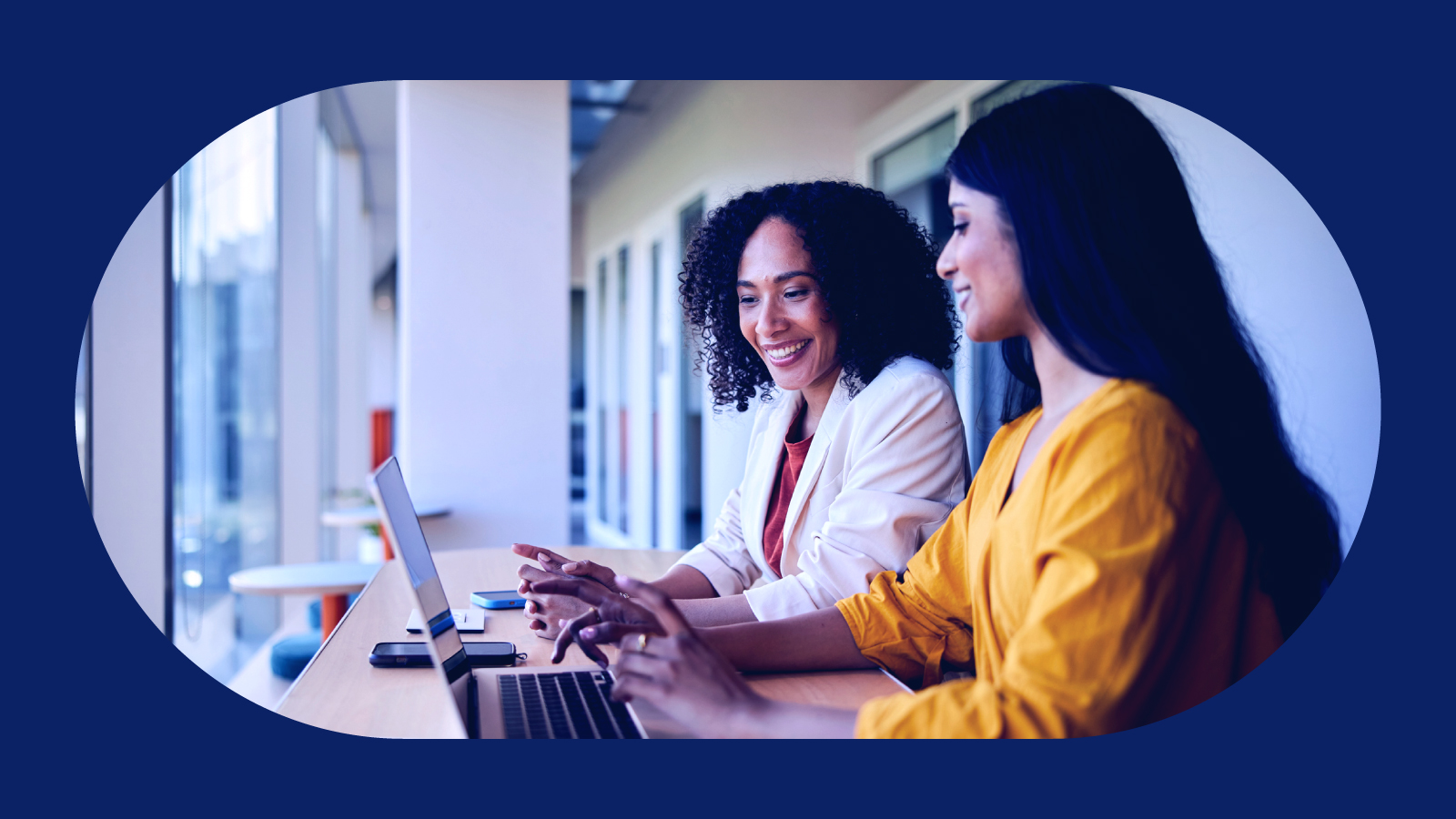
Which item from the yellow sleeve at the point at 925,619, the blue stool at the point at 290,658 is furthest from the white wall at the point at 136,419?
the yellow sleeve at the point at 925,619

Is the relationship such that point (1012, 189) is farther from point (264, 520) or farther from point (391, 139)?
point (391, 139)

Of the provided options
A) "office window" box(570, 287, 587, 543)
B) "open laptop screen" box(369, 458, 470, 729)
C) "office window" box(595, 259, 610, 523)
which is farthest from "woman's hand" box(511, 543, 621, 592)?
"office window" box(570, 287, 587, 543)

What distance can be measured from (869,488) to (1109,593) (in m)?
0.61

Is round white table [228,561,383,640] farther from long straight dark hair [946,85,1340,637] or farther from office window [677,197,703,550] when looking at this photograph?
office window [677,197,703,550]

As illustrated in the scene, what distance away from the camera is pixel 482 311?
318 cm

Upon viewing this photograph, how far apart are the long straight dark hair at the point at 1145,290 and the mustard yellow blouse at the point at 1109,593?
0.13 ft

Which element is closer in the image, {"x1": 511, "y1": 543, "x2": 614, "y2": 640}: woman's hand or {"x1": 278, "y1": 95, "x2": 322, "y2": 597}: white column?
{"x1": 511, "y1": 543, "x2": 614, "y2": 640}: woman's hand

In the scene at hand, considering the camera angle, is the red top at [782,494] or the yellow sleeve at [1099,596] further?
the red top at [782,494]

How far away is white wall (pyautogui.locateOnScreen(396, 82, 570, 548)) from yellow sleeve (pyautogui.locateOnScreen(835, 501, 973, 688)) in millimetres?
1972

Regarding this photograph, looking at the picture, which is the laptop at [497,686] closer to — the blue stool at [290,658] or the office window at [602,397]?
the blue stool at [290,658]

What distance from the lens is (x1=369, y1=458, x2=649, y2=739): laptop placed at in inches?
42.1

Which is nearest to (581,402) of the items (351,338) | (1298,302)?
(351,338)

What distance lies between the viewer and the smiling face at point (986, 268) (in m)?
1.06

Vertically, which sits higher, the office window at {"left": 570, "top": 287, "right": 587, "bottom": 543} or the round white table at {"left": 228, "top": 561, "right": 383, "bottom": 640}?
the office window at {"left": 570, "top": 287, "right": 587, "bottom": 543}
